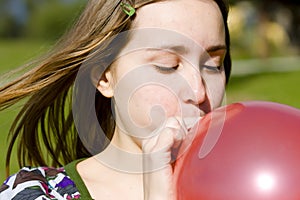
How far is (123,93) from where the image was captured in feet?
10.4

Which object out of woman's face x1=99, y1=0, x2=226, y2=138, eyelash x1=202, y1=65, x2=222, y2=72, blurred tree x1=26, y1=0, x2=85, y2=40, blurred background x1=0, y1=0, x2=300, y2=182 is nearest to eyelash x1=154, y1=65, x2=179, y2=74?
woman's face x1=99, y1=0, x2=226, y2=138

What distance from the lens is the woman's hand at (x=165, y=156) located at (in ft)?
9.06

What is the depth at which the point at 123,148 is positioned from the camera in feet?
10.8

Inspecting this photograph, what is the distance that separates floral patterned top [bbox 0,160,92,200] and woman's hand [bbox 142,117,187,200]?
1.55ft

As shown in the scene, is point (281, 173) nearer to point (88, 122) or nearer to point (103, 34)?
point (103, 34)

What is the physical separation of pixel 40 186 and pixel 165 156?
657 mm

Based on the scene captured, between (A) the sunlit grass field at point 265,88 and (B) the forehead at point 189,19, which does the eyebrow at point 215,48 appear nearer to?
(B) the forehead at point 189,19

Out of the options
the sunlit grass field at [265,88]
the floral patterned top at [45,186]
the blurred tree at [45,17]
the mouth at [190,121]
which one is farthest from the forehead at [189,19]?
the blurred tree at [45,17]

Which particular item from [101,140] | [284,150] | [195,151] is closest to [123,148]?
[101,140]

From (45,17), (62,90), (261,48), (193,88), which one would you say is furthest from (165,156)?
(45,17)

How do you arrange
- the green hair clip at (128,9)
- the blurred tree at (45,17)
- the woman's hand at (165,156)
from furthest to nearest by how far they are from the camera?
the blurred tree at (45,17), the green hair clip at (128,9), the woman's hand at (165,156)

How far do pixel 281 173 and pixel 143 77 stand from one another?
2.47 ft

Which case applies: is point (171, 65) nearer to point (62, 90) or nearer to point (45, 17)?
point (62, 90)

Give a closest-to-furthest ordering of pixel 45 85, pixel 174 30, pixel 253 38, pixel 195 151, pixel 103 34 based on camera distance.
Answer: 1. pixel 195 151
2. pixel 174 30
3. pixel 103 34
4. pixel 45 85
5. pixel 253 38
